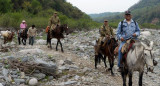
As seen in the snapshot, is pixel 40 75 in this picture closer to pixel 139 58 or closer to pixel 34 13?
pixel 139 58

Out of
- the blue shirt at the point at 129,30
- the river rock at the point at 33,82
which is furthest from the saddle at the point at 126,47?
the river rock at the point at 33,82

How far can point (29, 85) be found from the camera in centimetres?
614

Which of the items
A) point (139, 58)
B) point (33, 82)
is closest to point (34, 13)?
point (33, 82)

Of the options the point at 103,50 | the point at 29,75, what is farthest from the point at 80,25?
the point at 29,75

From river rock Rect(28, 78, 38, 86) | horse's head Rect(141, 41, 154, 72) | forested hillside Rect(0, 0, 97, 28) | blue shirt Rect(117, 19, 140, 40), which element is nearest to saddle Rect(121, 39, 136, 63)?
blue shirt Rect(117, 19, 140, 40)

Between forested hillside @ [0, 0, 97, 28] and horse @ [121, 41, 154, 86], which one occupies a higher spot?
forested hillside @ [0, 0, 97, 28]

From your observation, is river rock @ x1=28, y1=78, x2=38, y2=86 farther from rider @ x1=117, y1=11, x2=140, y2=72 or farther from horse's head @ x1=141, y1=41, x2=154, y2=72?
horse's head @ x1=141, y1=41, x2=154, y2=72

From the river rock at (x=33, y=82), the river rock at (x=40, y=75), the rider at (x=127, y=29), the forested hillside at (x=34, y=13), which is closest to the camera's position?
the rider at (x=127, y=29)

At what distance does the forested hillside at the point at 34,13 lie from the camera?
26.4 metres

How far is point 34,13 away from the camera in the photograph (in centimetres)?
5178

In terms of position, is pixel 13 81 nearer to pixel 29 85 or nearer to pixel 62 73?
pixel 29 85

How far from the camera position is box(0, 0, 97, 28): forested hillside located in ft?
86.5

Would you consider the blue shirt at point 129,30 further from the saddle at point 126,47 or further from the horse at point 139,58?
the horse at point 139,58

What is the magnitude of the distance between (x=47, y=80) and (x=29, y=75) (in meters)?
0.66
